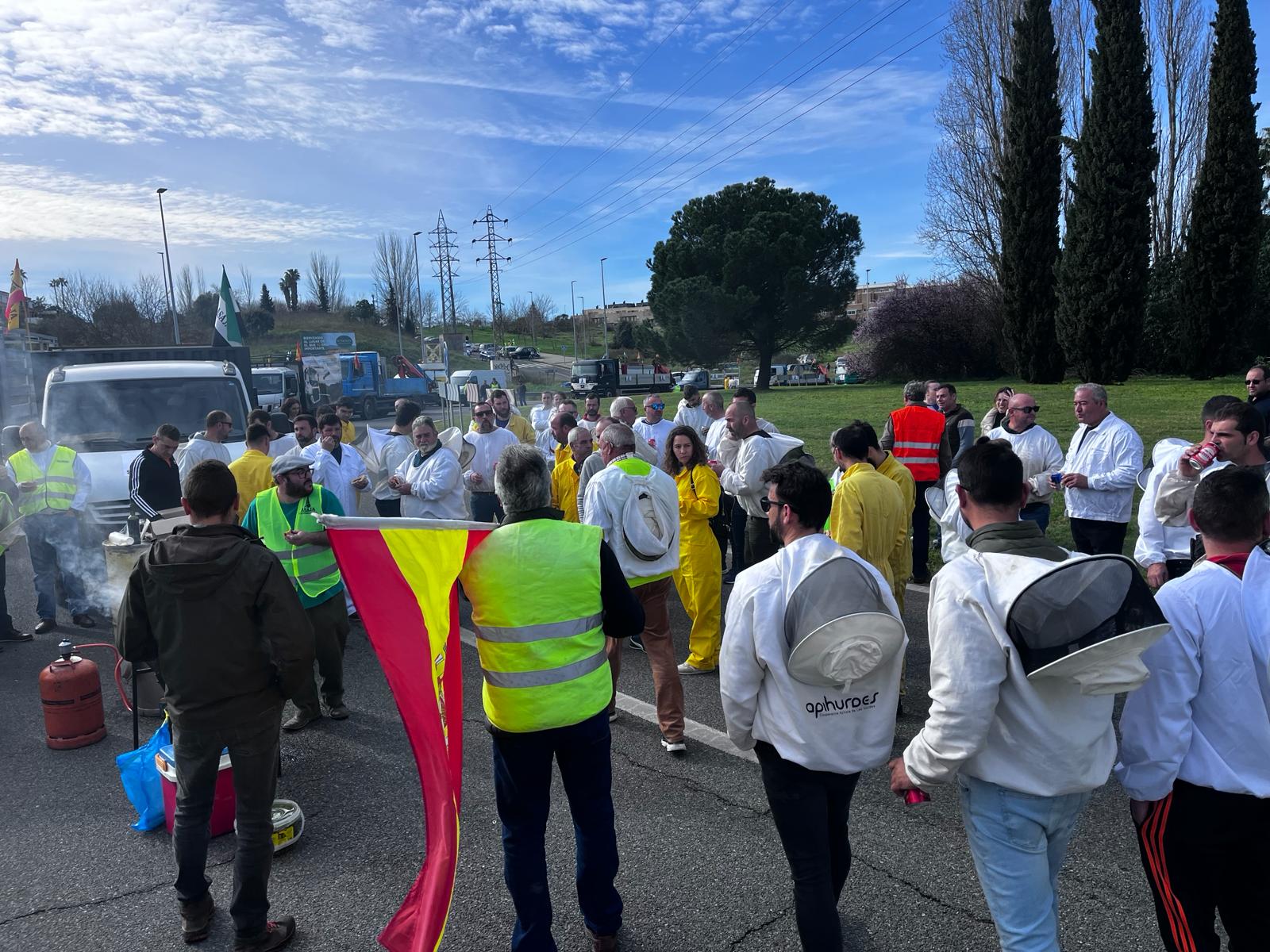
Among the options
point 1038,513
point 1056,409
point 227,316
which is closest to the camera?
point 1038,513

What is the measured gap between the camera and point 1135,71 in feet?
81.4

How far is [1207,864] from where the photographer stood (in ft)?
8.22

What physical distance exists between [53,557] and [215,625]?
6.17 m

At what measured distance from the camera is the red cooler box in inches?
162

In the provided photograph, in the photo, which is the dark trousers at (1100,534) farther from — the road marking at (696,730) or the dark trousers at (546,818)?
the dark trousers at (546,818)

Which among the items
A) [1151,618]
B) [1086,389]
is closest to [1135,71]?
[1086,389]

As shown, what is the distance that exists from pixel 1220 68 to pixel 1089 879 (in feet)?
97.9

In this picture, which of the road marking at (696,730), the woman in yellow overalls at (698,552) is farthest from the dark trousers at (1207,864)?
the woman in yellow overalls at (698,552)

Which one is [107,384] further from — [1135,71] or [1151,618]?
[1135,71]

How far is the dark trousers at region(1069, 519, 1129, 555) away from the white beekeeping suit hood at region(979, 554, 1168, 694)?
484 centimetres

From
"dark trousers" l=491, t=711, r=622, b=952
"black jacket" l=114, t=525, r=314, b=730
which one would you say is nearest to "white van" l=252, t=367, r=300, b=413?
"black jacket" l=114, t=525, r=314, b=730

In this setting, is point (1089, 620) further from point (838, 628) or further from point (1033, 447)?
point (1033, 447)

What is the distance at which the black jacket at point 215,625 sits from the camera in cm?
325

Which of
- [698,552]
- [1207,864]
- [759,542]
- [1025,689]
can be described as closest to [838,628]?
[1025,689]
